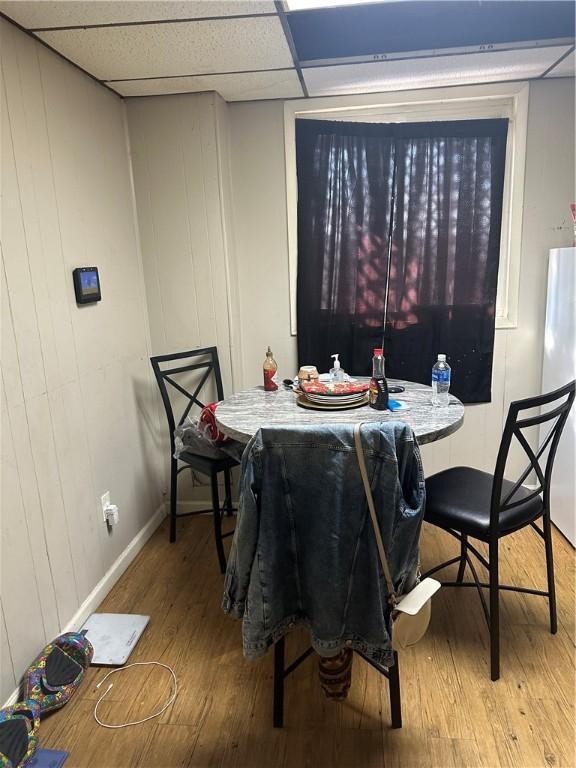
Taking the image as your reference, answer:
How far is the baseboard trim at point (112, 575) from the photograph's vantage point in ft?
6.67

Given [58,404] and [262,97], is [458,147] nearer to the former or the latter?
[262,97]

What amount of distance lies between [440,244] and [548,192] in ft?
2.07

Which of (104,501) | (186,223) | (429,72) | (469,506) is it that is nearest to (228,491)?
(104,501)

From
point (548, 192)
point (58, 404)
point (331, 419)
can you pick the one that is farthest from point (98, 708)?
point (548, 192)

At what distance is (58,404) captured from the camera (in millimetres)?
1978

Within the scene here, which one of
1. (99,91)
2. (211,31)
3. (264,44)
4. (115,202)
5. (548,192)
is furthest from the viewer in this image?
(548,192)

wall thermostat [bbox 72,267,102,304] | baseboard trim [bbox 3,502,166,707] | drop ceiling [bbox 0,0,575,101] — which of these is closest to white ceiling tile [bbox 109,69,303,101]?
drop ceiling [bbox 0,0,575,101]

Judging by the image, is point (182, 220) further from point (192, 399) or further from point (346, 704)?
point (346, 704)

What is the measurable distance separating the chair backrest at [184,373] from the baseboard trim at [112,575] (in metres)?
0.48

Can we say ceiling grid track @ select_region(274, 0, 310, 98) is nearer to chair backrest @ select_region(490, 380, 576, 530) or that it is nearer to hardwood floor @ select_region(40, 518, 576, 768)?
chair backrest @ select_region(490, 380, 576, 530)

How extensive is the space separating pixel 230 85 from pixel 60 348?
1.53 metres

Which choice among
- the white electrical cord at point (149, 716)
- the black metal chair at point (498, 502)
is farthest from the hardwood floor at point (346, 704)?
the black metal chair at point (498, 502)

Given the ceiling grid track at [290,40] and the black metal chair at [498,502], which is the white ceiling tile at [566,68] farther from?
the black metal chair at [498,502]

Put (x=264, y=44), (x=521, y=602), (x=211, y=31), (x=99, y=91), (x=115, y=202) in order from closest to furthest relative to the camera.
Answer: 1. (x=211, y=31)
2. (x=264, y=44)
3. (x=521, y=602)
4. (x=99, y=91)
5. (x=115, y=202)
